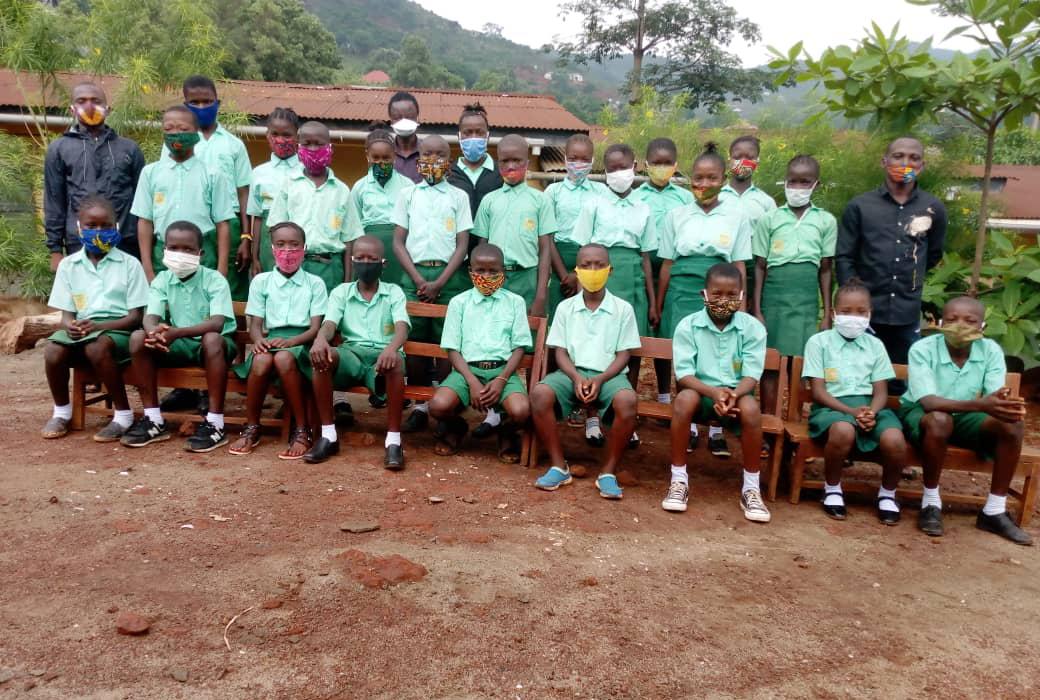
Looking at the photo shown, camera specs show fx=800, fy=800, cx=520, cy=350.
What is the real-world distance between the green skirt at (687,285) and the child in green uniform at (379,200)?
211 centimetres

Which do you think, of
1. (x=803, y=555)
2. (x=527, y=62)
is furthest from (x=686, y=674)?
(x=527, y=62)

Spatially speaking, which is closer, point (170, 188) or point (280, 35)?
point (170, 188)

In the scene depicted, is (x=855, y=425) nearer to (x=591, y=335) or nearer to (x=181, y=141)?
(x=591, y=335)

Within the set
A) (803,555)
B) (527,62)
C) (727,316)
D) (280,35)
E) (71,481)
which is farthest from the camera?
(527,62)

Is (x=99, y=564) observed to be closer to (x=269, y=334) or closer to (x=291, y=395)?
(x=291, y=395)

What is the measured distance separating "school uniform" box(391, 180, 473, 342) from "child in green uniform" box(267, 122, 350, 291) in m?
0.49

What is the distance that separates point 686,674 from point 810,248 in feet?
11.8

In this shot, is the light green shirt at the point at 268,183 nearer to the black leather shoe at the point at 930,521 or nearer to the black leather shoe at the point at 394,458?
the black leather shoe at the point at 394,458

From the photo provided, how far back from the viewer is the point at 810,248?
18.7 feet

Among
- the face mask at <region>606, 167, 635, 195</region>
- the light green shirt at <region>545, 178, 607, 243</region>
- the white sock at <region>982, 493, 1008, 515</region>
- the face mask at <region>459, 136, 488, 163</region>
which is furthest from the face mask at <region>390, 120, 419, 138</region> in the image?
the white sock at <region>982, 493, 1008, 515</region>

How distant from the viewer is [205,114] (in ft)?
20.1

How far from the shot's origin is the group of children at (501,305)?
4941mm

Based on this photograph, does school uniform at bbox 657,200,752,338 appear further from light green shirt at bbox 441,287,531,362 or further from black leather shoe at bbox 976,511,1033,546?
black leather shoe at bbox 976,511,1033,546

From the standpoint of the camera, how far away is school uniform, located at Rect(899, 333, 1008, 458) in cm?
485
